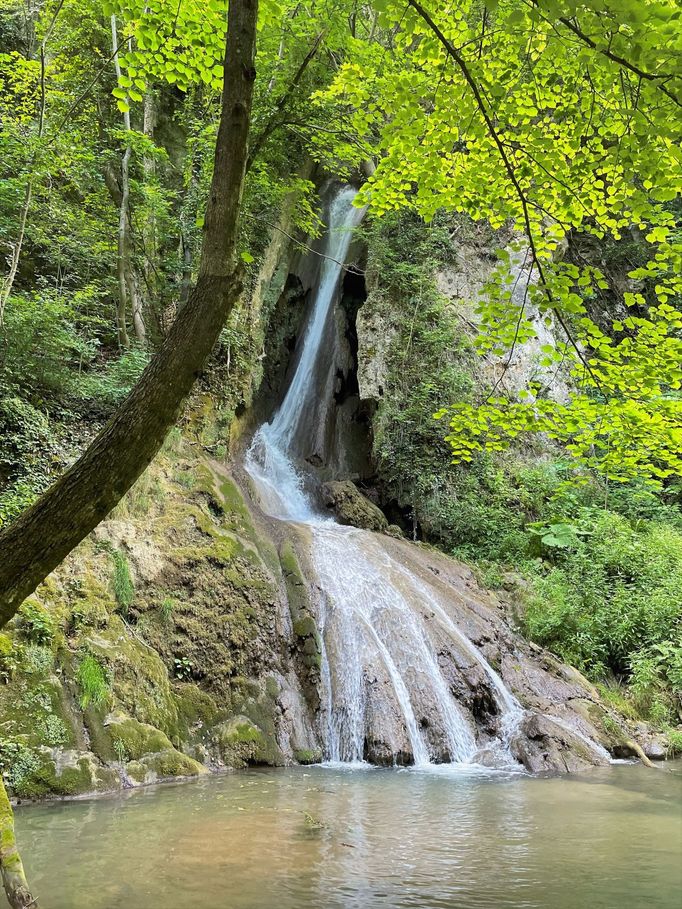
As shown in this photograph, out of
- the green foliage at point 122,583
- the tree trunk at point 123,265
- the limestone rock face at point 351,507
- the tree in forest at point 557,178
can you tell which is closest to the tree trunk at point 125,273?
the tree trunk at point 123,265

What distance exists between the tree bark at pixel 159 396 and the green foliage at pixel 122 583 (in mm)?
4723

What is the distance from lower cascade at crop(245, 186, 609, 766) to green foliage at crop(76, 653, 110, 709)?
2.96 m

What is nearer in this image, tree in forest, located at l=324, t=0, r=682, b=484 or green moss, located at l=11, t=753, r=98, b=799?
tree in forest, located at l=324, t=0, r=682, b=484

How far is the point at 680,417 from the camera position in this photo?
4973mm

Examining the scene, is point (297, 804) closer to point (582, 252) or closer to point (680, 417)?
point (680, 417)

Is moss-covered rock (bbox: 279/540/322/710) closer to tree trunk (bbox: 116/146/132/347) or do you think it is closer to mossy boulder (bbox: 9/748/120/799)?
mossy boulder (bbox: 9/748/120/799)

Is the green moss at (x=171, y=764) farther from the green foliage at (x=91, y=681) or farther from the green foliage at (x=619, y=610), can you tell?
the green foliage at (x=619, y=610)

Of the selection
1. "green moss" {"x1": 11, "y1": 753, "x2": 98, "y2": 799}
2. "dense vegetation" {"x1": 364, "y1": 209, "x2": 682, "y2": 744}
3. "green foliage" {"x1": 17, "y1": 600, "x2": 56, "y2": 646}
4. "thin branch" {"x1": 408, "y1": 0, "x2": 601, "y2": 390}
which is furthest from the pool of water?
"dense vegetation" {"x1": 364, "y1": 209, "x2": 682, "y2": 744}

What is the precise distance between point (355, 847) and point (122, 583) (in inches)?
174

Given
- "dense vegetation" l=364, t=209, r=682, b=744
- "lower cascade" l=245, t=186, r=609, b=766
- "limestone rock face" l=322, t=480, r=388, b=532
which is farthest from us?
"limestone rock face" l=322, t=480, r=388, b=532

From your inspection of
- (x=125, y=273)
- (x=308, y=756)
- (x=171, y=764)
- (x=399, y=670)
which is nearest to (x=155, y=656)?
(x=171, y=764)

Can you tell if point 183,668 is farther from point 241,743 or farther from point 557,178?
point 557,178

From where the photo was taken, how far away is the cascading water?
773 centimetres

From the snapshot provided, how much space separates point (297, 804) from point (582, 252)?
67.8 feet
